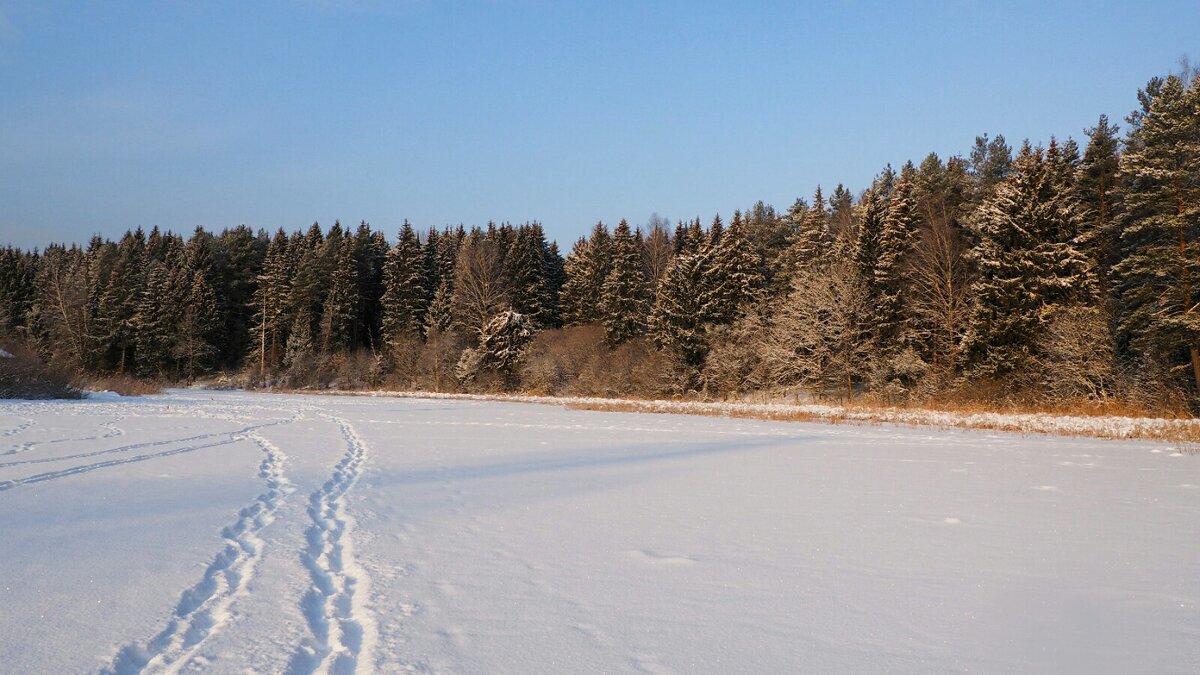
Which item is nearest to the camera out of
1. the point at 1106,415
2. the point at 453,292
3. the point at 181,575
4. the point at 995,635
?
the point at 995,635

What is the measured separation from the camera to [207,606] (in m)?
4.24

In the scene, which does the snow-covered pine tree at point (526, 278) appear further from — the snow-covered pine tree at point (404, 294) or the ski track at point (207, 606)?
the ski track at point (207, 606)

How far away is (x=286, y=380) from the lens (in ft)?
180

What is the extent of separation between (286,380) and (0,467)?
Result: 158ft

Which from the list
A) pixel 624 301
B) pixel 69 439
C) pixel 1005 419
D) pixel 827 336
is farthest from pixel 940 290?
pixel 69 439

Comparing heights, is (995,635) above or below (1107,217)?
below

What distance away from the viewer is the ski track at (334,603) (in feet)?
11.3

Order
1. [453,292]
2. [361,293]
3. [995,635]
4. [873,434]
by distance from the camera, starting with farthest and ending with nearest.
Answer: [361,293] < [453,292] < [873,434] < [995,635]

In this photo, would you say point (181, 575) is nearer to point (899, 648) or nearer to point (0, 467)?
point (899, 648)

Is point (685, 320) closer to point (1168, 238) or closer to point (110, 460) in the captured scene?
point (1168, 238)

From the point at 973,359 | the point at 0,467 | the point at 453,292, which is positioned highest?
the point at 453,292

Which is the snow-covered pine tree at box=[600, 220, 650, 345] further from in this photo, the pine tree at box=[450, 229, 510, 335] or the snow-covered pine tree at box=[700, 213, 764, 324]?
the pine tree at box=[450, 229, 510, 335]

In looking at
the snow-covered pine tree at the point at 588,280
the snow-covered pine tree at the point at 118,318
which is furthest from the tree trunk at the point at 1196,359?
the snow-covered pine tree at the point at 118,318

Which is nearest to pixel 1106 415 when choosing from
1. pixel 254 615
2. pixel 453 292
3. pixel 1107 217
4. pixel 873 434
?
pixel 873 434
